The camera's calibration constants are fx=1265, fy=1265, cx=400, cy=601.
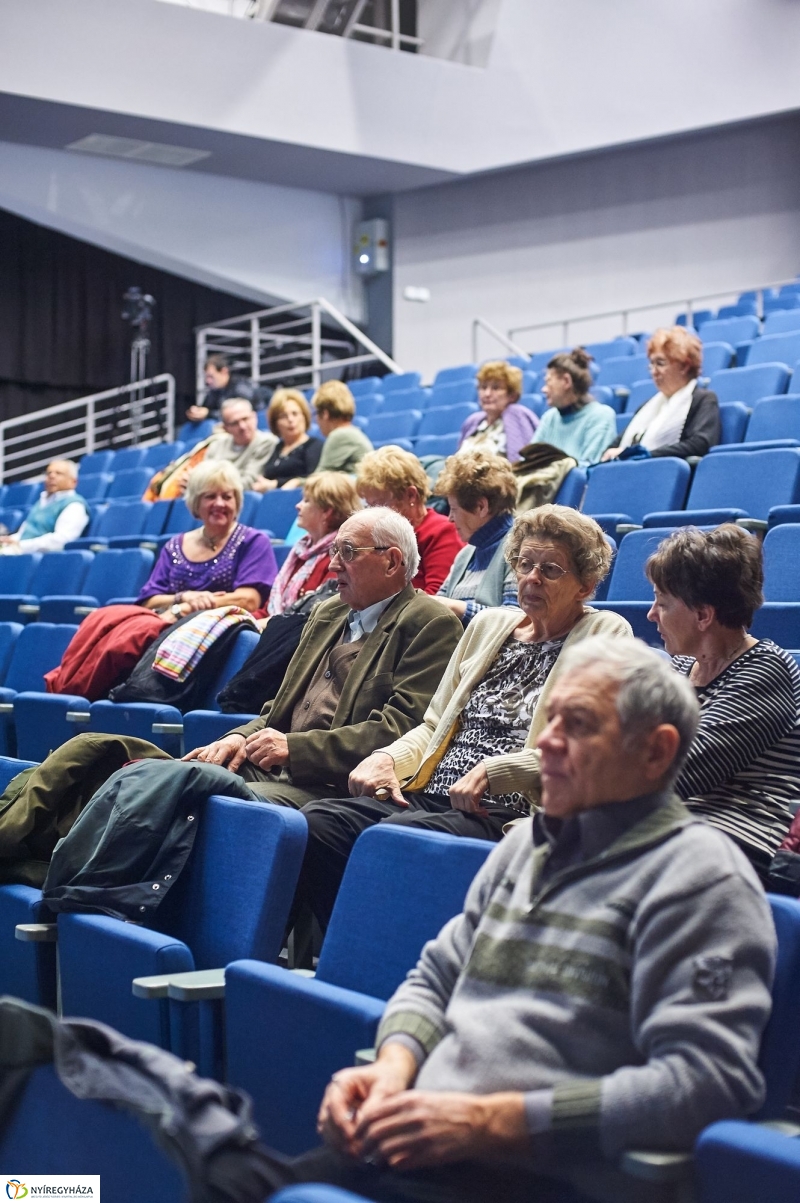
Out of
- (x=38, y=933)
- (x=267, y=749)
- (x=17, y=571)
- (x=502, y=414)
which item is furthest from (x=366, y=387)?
(x=38, y=933)

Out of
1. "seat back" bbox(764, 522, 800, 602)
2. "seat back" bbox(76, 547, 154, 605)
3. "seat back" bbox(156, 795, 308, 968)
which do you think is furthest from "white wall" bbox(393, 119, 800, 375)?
"seat back" bbox(156, 795, 308, 968)

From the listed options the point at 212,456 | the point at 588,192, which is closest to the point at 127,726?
the point at 212,456

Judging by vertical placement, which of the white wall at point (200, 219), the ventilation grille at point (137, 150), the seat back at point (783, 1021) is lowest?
the seat back at point (783, 1021)

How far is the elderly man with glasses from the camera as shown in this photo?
6.89ft

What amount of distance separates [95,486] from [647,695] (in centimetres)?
621

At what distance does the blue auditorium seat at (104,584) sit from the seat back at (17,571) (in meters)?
0.43

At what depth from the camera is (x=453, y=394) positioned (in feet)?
21.1

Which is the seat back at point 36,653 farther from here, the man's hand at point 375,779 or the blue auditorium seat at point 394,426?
the blue auditorium seat at point 394,426

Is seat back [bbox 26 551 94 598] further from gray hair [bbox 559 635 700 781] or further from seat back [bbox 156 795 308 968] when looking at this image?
gray hair [bbox 559 635 700 781]

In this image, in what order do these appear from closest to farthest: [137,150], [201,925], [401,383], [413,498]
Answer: [201,925] < [413,498] < [401,383] < [137,150]

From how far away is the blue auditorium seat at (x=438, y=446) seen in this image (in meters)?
4.96

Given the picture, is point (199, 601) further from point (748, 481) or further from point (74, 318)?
point (74, 318)

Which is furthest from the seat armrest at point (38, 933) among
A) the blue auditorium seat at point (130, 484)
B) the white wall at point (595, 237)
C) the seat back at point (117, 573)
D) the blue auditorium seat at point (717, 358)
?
the white wall at point (595, 237)

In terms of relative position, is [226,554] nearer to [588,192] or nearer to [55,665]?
[55,665]
